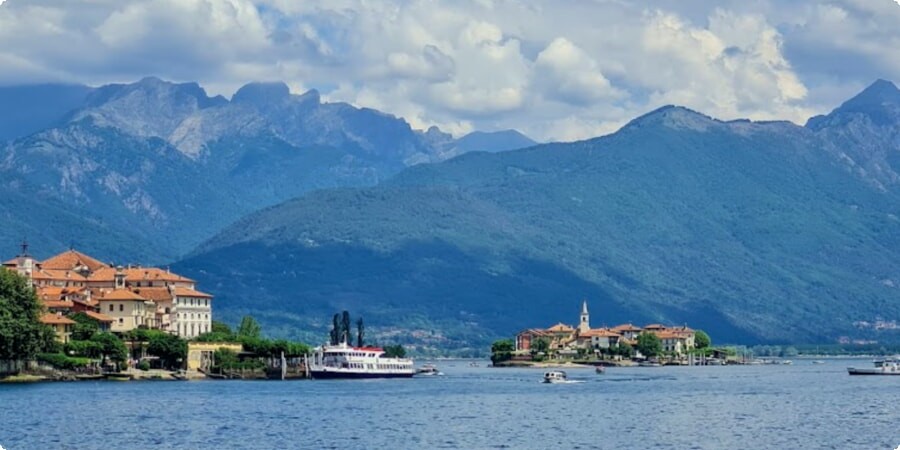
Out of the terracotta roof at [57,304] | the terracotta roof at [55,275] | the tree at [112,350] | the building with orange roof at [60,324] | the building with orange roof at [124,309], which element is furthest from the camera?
the terracotta roof at [55,275]

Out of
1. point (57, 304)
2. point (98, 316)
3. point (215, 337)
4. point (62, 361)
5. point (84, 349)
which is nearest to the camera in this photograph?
point (62, 361)

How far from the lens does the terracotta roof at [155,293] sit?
18712 centimetres

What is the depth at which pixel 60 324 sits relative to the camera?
165m

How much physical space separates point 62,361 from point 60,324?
8676mm

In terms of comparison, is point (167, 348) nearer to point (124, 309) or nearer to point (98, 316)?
point (98, 316)

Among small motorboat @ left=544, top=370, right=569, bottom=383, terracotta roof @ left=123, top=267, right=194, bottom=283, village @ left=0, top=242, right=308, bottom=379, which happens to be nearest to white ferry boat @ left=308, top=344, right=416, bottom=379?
village @ left=0, top=242, right=308, bottom=379

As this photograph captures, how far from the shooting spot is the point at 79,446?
91.3 meters

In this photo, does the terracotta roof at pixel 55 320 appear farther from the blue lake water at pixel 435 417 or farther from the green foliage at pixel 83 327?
the blue lake water at pixel 435 417

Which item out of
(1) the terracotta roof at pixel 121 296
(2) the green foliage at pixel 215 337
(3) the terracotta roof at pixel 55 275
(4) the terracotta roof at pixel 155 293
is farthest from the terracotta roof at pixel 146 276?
(1) the terracotta roof at pixel 121 296

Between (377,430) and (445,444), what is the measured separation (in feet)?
35.5

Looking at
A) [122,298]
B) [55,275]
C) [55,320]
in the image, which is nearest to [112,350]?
[55,320]

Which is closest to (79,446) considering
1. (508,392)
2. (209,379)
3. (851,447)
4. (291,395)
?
(851,447)

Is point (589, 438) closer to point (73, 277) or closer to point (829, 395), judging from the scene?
point (829, 395)

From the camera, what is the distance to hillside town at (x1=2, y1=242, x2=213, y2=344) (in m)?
176
